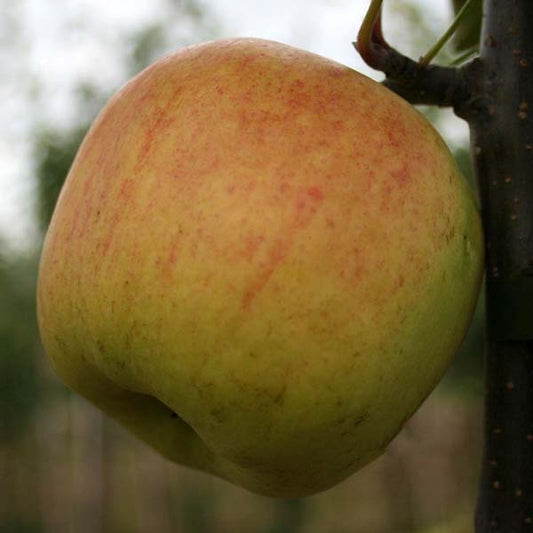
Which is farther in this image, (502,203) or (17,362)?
(17,362)

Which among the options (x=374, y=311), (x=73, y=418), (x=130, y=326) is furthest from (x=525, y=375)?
(x=73, y=418)

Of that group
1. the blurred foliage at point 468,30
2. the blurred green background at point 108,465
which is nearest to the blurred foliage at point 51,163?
the blurred green background at point 108,465

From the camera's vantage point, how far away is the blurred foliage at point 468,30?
2.74ft

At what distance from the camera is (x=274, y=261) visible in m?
0.52

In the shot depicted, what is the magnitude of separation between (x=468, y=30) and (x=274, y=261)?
1.51 ft

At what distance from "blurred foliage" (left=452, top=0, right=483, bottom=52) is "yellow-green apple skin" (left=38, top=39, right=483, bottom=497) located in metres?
0.28

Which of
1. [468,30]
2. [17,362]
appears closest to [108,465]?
[17,362]

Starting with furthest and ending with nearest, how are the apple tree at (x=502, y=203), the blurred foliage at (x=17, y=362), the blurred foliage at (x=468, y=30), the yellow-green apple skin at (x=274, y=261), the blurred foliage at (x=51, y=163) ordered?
the blurred foliage at (x=17, y=362)
the blurred foliage at (x=51, y=163)
the blurred foliage at (x=468, y=30)
the apple tree at (x=502, y=203)
the yellow-green apple skin at (x=274, y=261)

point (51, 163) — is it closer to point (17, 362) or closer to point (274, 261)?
point (17, 362)

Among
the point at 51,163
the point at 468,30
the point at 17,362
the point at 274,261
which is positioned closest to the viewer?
the point at 274,261

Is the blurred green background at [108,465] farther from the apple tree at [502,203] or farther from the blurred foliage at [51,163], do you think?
the apple tree at [502,203]

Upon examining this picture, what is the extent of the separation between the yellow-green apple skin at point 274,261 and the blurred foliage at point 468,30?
28 centimetres

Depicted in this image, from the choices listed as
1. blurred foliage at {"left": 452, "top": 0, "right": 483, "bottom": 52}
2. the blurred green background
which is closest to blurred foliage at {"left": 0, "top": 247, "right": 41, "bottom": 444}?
the blurred green background

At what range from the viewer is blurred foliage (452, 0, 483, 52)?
Result: 0.84 meters
